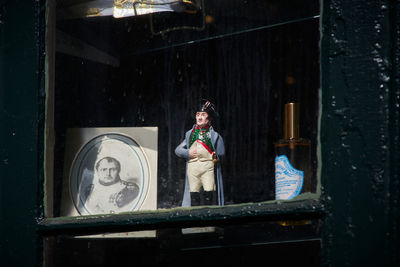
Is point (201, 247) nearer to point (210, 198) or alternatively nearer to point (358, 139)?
point (210, 198)

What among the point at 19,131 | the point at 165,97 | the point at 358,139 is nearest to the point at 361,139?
the point at 358,139

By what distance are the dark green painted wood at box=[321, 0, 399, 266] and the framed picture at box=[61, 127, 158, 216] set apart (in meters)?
0.35

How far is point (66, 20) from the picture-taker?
2.69 feet

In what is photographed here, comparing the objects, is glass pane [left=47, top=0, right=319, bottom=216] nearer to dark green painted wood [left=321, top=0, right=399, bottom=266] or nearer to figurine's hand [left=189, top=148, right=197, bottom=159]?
figurine's hand [left=189, top=148, right=197, bottom=159]

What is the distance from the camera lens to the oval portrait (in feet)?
2.67

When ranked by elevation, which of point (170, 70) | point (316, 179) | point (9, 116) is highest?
point (170, 70)

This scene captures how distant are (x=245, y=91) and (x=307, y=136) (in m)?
0.17

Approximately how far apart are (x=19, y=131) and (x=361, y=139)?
568 mm

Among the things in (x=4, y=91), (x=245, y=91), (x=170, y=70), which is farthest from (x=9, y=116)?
(x=245, y=91)

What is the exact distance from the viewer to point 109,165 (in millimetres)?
835

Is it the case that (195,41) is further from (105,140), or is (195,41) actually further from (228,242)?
(228,242)

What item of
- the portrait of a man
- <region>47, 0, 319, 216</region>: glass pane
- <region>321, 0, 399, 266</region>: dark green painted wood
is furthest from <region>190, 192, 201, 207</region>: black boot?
<region>321, 0, 399, 266</region>: dark green painted wood

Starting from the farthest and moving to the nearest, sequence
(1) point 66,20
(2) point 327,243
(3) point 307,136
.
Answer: (1) point 66,20
(3) point 307,136
(2) point 327,243

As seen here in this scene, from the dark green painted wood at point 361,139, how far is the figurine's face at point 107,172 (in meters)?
0.41
